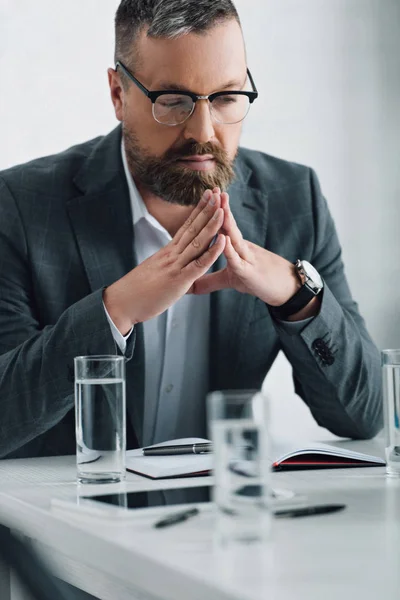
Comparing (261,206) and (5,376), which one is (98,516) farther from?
(261,206)

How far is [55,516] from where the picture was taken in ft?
3.36

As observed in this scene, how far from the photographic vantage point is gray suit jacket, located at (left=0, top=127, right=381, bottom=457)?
1.56 meters

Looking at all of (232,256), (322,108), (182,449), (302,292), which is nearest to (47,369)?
(182,449)

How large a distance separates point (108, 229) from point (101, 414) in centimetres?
77

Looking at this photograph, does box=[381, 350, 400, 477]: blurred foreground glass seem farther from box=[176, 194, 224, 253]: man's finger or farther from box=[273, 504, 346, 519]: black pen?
box=[176, 194, 224, 253]: man's finger

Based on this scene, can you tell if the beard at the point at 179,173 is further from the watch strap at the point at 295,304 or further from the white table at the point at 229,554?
the white table at the point at 229,554

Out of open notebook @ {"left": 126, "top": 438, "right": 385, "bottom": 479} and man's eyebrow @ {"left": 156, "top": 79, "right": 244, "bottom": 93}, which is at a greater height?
man's eyebrow @ {"left": 156, "top": 79, "right": 244, "bottom": 93}

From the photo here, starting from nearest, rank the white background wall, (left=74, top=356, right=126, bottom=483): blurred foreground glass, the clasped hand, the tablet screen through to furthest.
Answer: the tablet screen
(left=74, top=356, right=126, bottom=483): blurred foreground glass
the clasped hand
the white background wall

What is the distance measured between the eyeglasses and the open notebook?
68cm

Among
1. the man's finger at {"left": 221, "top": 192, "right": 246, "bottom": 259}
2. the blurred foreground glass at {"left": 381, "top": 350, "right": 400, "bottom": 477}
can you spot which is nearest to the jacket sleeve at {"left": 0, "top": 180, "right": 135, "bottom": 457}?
the man's finger at {"left": 221, "top": 192, "right": 246, "bottom": 259}

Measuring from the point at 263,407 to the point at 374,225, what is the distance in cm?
274

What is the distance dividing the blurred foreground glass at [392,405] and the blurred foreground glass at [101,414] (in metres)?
0.36

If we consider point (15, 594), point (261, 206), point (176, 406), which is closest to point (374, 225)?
point (261, 206)

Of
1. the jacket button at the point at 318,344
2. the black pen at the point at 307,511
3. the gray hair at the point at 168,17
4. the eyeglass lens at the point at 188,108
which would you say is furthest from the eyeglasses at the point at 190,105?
the black pen at the point at 307,511
